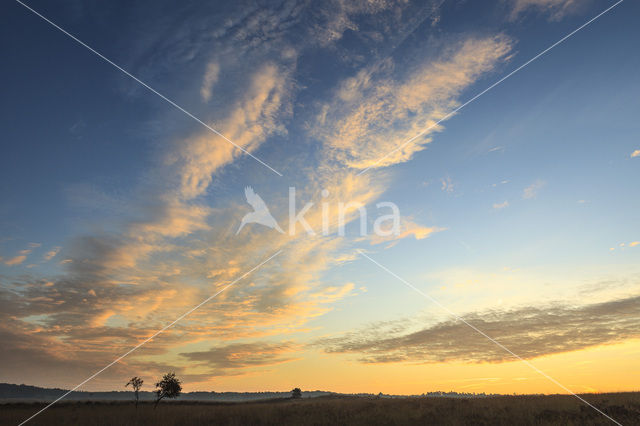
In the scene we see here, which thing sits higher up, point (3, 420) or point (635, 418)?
point (635, 418)

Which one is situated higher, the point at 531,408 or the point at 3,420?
the point at 531,408

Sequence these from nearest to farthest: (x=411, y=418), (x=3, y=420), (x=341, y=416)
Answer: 1. (x=411, y=418)
2. (x=341, y=416)
3. (x=3, y=420)

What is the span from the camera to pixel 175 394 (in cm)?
5394

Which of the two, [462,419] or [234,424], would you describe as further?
[234,424]

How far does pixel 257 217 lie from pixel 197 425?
18.8 meters

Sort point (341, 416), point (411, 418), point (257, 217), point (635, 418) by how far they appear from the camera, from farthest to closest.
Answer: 1. point (257, 217)
2. point (341, 416)
3. point (411, 418)
4. point (635, 418)

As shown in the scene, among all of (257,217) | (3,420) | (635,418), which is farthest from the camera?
(257,217)

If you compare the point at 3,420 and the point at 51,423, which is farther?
the point at 3,420

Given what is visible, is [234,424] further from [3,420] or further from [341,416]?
[3,420]

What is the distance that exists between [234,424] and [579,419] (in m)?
22.2

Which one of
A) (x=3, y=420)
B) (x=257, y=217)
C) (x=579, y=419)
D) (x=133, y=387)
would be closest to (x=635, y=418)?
(x=579, y=419)

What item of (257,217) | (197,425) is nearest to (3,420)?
(197,425)

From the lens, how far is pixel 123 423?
2575cm

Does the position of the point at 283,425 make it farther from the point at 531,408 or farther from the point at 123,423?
the point at 531,408
